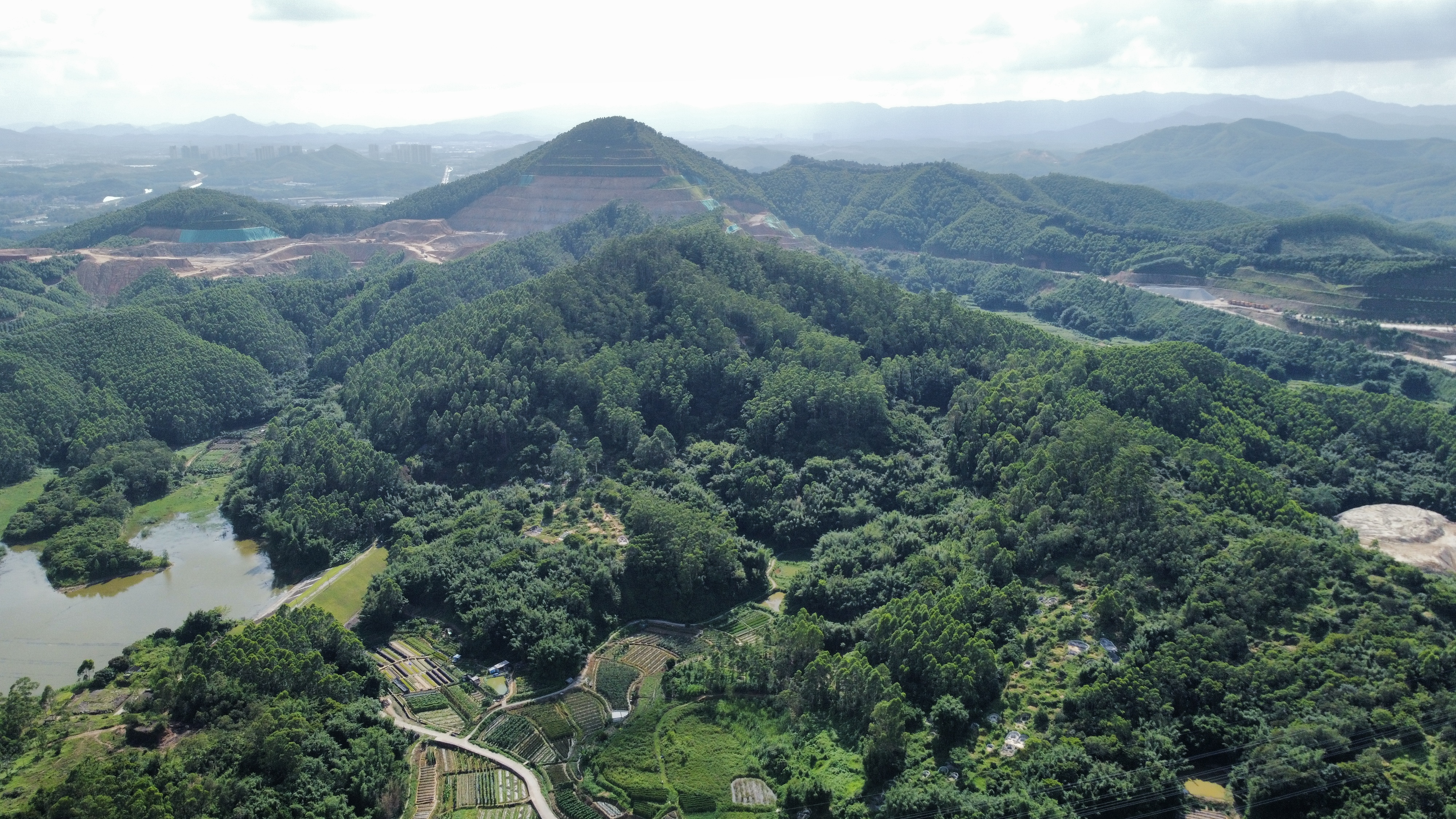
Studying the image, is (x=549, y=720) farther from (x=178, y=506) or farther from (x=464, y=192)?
(x=464, y=192)

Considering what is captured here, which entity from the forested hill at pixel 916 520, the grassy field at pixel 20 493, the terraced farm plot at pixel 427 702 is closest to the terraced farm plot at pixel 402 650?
the forested hill at pixel 916 520

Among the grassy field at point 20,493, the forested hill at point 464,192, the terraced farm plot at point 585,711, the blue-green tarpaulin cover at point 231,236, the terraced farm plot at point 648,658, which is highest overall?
the forested hill at point 464,192

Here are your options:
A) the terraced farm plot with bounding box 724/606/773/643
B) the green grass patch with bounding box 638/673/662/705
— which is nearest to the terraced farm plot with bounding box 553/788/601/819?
the green grass patch with bounding box 638/673/662/705

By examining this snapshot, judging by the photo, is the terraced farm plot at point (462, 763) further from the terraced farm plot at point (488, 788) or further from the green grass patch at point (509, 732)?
the green grass patch at point (509, 732)

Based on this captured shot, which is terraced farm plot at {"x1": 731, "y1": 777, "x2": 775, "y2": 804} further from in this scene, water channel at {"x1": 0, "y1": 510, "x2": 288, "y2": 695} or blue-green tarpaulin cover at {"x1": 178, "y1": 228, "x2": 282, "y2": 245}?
blue-green tarpaulin cover at {"x1": 178, "y1": 228, "x2": 282, "y2": 245}

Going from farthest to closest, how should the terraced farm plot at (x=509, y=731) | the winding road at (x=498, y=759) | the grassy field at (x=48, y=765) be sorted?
1. the terraced farm plot at (x=509, y=731)
2. the winding road at (x=498, y=759)
3. the grassy field at (x=48, y=765)

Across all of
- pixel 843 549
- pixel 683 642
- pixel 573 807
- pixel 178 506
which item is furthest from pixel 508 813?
pixel 178 506
